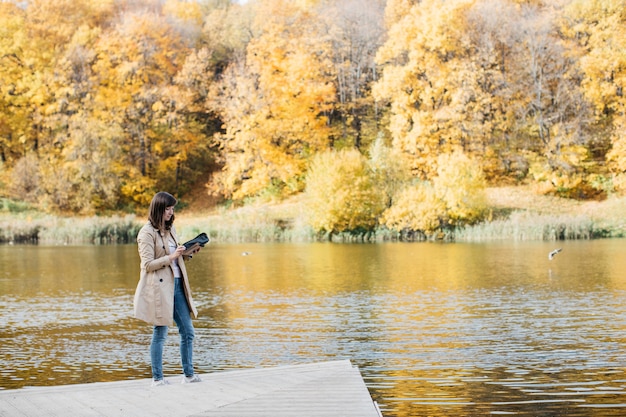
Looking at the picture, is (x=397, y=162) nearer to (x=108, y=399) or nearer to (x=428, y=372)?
(x=428, y=372)

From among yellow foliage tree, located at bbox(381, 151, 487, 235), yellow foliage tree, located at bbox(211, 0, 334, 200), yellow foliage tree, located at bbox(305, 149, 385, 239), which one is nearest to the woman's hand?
yellow foliage tree, located at bbox(381, 151, 487, 235)

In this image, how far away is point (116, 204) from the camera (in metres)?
50.1

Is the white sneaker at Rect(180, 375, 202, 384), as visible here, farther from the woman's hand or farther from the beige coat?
the woman's hand

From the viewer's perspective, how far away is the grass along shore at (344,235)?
37188 millimetres

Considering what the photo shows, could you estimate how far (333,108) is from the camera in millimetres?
53156

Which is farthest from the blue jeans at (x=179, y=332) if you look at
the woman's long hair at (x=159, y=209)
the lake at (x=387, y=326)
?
the lake at (x=387, y=326)

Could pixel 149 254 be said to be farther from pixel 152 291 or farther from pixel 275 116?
pixel 275 116

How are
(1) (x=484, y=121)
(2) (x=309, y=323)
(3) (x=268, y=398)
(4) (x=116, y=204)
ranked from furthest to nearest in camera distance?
1. (4) (x=116, y=204)
2. (1) (x=484, y=121)
3. (2) (x=309, y=323)
4. (3) (x=268, y=398)

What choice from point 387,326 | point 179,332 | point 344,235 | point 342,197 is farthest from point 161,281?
point 344,235

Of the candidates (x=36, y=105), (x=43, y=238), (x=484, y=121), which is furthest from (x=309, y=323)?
(x=36, y=105)

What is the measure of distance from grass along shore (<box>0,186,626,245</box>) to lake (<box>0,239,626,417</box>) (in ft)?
29.3

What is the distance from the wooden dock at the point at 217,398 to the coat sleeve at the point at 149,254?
1.12 m

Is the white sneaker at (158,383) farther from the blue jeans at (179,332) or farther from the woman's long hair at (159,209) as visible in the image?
the woman's long hair at (159,209)

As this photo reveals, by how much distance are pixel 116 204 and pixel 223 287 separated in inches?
1179
